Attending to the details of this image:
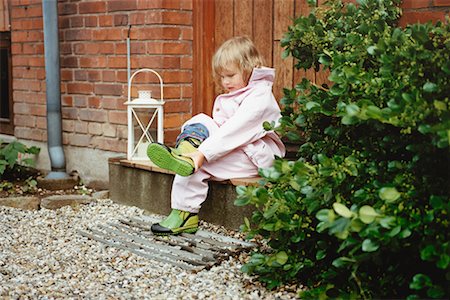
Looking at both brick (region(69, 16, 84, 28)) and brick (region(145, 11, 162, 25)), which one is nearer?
brick (region(145, 11, 162, 25))

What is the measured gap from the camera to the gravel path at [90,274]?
2801mm

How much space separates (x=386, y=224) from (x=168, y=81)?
8.41 feet

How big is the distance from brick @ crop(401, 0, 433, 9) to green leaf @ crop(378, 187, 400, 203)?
1.35 metres

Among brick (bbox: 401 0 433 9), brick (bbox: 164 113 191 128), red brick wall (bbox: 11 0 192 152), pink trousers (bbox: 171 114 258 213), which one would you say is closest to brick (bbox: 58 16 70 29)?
red brick wall (bbox: 11 0 192 152)

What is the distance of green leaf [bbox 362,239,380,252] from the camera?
7.12ft

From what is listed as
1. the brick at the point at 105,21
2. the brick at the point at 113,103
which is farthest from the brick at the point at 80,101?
the brick at the point at 105,21

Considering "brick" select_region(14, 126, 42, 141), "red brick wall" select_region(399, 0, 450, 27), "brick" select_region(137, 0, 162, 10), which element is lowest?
"brick" select_region(14, 126, 42, 141)

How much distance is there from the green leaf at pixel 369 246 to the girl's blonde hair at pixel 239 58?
165 centimetres

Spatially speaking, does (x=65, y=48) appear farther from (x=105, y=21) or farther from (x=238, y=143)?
(x=238, y=143)

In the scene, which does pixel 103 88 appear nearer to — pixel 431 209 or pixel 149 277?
pixel 149 277

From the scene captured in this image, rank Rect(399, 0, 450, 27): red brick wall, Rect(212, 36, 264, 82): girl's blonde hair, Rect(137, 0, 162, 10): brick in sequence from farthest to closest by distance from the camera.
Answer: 1. Rect(137, 0, 162, 10): brick
2. Rect(212, 36, 264, 82): girl's blonde hair
3. Rect(399, 0, 450, 27): red brick wall

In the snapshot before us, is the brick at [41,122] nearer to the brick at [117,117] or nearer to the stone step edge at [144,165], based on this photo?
the brick at [117,117]

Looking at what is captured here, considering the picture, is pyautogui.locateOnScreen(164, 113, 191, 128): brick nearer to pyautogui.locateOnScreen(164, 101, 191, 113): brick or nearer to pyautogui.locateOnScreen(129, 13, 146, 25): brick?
pyautogui.locateOnScreen(164, 101, 191, 113): brick

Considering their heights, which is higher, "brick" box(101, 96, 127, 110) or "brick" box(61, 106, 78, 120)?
"brick" box(101, 96, 127, 110)
